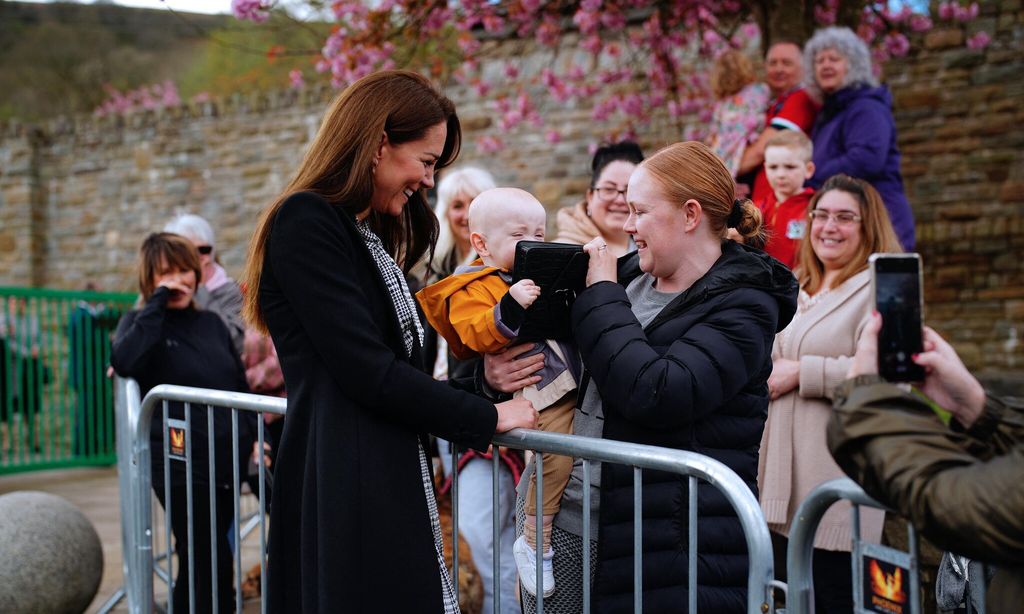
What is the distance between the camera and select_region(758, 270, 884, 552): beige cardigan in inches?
143

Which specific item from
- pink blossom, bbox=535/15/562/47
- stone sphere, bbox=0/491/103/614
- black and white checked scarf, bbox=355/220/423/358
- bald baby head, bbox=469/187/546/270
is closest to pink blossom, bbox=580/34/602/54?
pink blossom, bbox=535/15/562/47

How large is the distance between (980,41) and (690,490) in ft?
28.4

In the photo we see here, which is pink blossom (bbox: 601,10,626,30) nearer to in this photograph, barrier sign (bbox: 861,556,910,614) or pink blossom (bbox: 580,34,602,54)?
pink blossom (bbox: 580,34,602,54)

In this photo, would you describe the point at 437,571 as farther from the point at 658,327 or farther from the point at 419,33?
the point at 419,33

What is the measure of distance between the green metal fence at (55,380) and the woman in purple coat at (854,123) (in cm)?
746

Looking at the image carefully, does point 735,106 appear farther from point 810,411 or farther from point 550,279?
point 550,279

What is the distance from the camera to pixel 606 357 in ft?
7.77

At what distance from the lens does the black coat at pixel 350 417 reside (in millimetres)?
2270

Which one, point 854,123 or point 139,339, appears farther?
point 854,123

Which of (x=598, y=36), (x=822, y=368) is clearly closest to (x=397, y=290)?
(x=822, y=368)

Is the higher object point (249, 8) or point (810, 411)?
point (249, 8)

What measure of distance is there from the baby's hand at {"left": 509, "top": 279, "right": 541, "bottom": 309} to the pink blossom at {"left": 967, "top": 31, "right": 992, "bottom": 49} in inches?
332

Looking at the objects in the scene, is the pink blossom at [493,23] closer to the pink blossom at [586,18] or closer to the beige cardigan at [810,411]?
the pink blossom at [586,18]

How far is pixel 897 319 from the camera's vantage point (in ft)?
5.35
